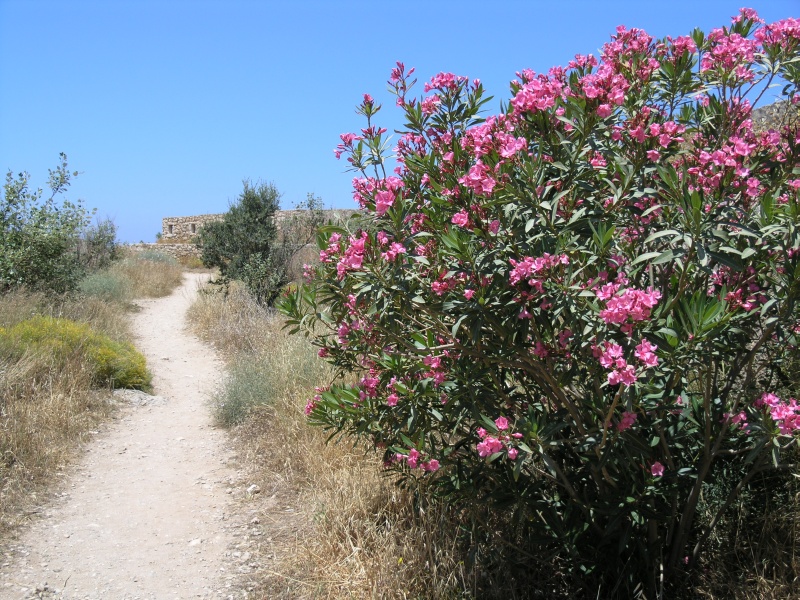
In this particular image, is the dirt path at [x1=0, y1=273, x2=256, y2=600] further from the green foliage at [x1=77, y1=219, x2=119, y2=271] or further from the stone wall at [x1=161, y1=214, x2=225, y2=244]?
the stone wall at [x1=161, y1=214, x2=225, y2=244]

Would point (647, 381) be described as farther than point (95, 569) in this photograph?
No

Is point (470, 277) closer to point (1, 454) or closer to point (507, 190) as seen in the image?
point (507, 190)

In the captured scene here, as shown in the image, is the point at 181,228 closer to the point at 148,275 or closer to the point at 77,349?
the point at 148,275

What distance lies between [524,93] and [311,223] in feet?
42.0

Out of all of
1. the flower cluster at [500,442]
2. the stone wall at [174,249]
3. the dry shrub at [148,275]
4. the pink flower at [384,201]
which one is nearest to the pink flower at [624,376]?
the flower cluster at [500,442]

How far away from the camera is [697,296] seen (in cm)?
197

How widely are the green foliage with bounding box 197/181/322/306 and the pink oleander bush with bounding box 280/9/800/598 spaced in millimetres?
10418

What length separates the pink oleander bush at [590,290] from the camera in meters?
2.11

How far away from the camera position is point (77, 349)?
7.21 metres

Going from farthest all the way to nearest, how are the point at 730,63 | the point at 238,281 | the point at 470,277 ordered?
the point at 238,281
the point at 730,63
the point at 470,277

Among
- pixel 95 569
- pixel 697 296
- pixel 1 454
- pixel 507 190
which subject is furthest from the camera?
pixel 1 454

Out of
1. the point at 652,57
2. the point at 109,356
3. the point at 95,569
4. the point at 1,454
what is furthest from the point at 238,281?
the point at 652,57

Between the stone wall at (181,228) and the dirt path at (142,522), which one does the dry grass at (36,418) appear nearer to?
the dirt path at (142,522)

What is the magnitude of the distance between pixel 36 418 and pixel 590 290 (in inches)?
207
